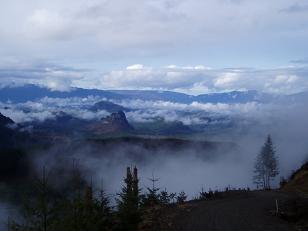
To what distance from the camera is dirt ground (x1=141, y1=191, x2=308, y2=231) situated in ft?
95.0

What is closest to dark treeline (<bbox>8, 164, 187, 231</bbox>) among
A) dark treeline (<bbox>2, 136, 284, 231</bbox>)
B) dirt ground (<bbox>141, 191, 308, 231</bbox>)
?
dark treeline (<bbox>2, 136, 284, 231</bbox>)

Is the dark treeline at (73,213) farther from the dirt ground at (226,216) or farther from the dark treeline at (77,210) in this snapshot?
the dirt ground at (226,216)

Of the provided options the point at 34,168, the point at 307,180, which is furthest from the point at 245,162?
the point at 307,180

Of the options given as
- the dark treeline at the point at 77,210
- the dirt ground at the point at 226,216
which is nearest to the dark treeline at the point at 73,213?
the dark treeline at the point at 77,210

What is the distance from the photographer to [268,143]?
352 feet

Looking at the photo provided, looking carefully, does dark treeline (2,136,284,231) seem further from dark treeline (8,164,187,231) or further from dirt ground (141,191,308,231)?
dirt ground (141,191,308,231)

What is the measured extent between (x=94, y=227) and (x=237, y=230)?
320 inches

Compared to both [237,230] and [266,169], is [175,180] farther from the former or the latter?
[237,230]

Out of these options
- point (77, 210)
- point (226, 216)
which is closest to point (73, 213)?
point (77, 210)

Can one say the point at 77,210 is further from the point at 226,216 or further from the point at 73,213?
the point at 226,216

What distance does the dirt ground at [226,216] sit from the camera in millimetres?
28969

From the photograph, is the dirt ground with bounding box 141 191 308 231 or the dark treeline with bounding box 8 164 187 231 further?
the dirt ground with bounding box 141 191 308 231

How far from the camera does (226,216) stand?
105ft

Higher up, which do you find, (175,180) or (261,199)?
(261,199)
